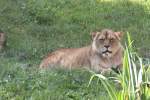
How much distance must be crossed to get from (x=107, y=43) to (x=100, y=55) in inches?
14.4

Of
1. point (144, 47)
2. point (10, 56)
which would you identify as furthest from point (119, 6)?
point (10, 56)

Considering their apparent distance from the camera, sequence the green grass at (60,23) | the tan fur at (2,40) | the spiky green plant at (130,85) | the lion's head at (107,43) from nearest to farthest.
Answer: the spiky green plant at (130,85), the lion's head at (107,43), the green grass at (60,23), the tan fur at (2,40)

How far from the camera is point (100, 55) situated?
11.3 metres

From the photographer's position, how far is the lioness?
36.3 ft

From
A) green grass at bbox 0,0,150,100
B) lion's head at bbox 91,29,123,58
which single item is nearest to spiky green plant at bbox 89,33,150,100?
green grass at bbox 0,0,150,100

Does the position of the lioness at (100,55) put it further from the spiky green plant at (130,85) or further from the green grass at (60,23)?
the spiky green plant at (130,85)

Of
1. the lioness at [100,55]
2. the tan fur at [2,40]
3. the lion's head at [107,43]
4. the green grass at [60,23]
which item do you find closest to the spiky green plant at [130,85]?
the green grass at [60,23]

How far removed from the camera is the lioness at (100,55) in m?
11.1

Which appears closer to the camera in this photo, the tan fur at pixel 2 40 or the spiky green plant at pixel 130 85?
the spiky green plant at pixel 130 85

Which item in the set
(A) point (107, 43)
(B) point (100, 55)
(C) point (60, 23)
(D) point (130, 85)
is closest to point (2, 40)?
(C) point (60, 23)

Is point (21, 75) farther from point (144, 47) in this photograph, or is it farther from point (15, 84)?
point (144, 47)

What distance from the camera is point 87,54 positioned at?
11508 mm

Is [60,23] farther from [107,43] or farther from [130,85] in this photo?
[130,85]

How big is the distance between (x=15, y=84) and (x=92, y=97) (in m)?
1.16
